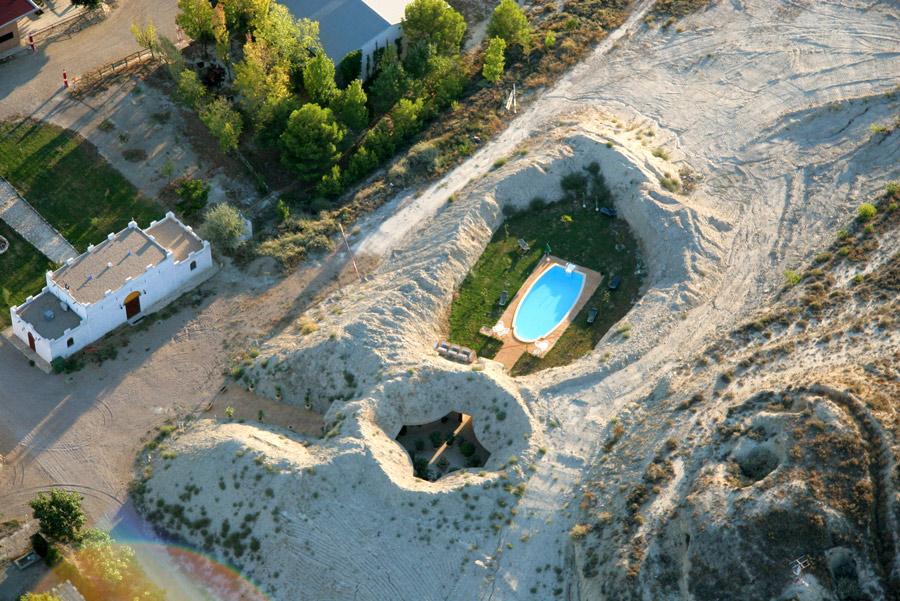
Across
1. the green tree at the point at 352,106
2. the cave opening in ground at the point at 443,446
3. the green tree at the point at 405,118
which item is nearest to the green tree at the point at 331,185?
the green tree at the point at 352,106

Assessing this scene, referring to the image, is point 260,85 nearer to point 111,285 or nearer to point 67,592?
point 111,285

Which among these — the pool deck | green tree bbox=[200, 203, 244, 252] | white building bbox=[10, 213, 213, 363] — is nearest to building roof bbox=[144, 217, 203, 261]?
white building bbox=[10, 213, 213, 363]

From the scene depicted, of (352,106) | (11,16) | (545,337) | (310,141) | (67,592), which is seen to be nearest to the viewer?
(67,592)

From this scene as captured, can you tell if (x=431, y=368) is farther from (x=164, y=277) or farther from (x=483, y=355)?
(x=164, y=277)

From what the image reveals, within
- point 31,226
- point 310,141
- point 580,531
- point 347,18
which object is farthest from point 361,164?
point 580,531

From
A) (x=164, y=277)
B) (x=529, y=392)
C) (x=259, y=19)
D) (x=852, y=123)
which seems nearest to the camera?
(x=529, y=392)

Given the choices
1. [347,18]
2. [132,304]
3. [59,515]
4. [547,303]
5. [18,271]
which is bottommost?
[547,303]

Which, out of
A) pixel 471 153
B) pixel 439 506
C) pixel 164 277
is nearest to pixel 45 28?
pixel 164 277
